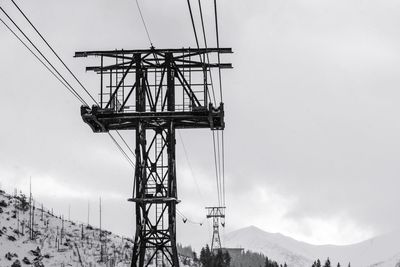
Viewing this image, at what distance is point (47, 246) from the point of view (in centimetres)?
6994

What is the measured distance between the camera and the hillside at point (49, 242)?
6462 cm

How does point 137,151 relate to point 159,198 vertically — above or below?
above

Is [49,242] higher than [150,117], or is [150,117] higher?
[49,242]

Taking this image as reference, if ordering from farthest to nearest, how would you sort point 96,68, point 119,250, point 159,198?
point 119,250 → point 96,68 → point 159,198

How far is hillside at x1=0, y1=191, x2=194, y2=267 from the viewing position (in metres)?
64.6

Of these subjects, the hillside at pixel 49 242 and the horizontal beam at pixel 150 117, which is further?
the hillside at pixel 49 242

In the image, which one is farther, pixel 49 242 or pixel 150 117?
pixel 49 242

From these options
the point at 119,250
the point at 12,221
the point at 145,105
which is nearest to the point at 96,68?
the point at 145,105

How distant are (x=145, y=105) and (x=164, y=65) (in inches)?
62.0

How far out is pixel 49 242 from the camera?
7150 centimetres

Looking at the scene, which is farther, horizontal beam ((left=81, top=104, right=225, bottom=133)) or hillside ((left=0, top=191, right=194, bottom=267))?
hillside ((left=0, top=191, right=194, bottom=267))

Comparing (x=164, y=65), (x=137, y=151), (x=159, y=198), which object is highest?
(x=164, y=65)

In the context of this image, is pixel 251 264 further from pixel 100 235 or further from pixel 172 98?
pixel 172 98

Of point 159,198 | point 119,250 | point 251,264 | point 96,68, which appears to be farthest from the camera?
point 251,264
